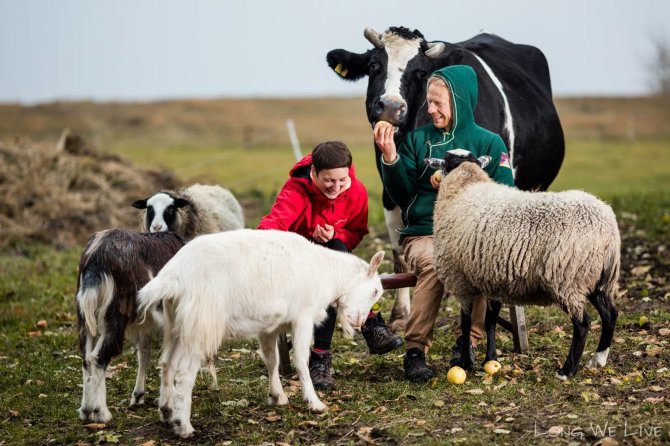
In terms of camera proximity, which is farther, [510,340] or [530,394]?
A: [510,340]

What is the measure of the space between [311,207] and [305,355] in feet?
5.47

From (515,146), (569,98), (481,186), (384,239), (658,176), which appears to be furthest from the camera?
(569,98)

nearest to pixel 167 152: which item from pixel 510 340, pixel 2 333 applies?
pixel 2 333

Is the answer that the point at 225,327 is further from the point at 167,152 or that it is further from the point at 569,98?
the point at 569,98

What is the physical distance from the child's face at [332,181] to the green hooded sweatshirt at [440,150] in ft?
1.22

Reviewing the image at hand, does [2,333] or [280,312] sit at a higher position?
[280,312]

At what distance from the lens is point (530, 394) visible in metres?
6.30

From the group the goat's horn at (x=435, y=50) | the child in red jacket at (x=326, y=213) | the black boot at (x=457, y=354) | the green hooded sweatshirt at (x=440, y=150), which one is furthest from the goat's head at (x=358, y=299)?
the goat's horn at (x=435, y=50)

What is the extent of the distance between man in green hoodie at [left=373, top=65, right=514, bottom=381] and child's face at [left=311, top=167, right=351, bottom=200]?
367 mm

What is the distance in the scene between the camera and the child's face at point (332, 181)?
6959mm

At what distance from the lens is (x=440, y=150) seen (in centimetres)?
725

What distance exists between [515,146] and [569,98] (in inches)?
2725

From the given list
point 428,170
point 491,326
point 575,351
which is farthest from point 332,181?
point 575,351

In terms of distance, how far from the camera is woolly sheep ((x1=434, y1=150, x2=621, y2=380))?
6.24 meters
